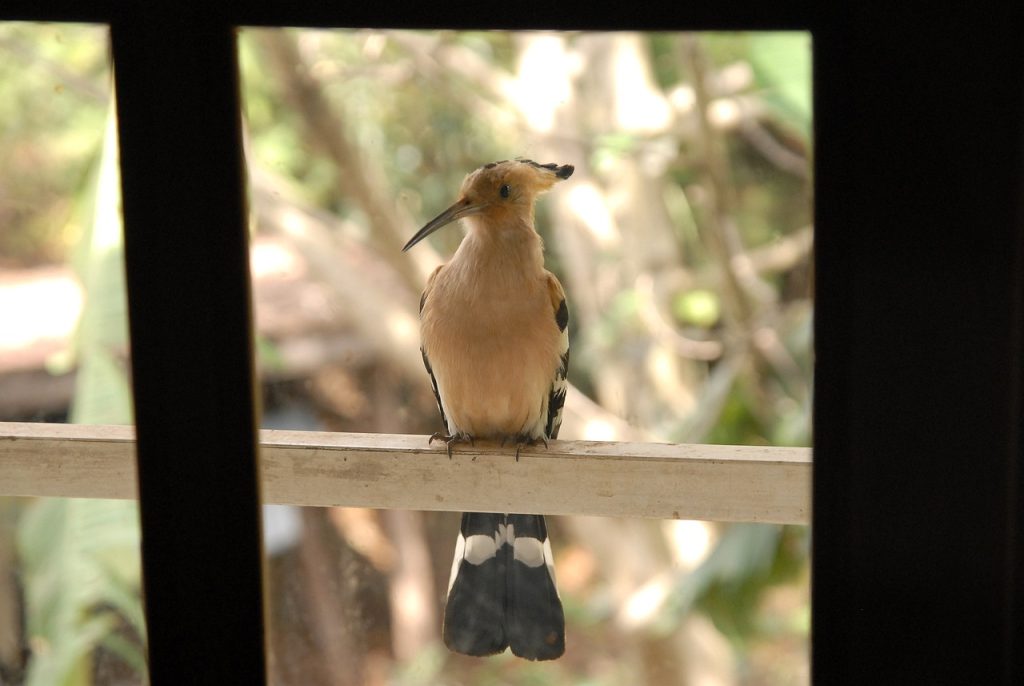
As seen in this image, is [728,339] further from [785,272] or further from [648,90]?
[648,90]

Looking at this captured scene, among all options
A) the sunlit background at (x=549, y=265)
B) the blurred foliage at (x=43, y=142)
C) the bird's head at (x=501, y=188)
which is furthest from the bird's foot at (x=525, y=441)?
the blurred foliage at (x=43, y=142)

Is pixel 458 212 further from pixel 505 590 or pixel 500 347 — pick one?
pixel 505 590

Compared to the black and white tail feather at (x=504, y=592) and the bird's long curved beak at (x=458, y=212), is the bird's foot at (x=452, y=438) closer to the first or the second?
the black and white tail feather at (x=504, y=592)

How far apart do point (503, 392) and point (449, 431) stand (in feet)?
0.83

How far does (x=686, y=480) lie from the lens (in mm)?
Result: 1636

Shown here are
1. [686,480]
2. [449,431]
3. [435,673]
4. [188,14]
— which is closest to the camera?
[188,14]

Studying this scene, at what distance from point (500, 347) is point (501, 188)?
389 mm

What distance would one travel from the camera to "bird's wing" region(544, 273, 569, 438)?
8.14ft

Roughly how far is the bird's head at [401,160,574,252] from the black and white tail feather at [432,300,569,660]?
0.27 meters

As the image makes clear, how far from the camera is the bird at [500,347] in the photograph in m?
2.27

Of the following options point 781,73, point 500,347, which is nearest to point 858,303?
point 500,347

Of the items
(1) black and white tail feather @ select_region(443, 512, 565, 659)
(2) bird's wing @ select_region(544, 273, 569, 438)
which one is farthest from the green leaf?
(1) black and white tail feather @ select_region(443, 512, 565, 659)

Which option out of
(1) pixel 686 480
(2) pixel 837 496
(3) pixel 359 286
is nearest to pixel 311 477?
(1) pixel 686 480

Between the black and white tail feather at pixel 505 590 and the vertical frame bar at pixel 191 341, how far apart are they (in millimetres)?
1043
